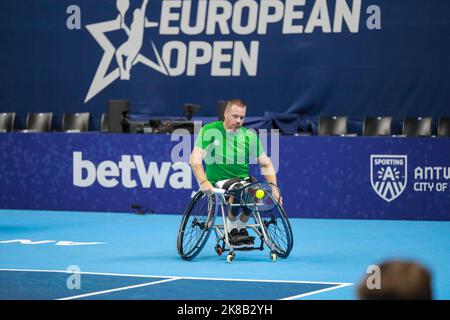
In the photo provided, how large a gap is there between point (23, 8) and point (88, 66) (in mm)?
1804

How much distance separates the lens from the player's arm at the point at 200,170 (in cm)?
884

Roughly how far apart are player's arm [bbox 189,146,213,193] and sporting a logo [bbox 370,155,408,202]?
4489 mm

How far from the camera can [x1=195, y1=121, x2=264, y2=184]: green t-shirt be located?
9.27m

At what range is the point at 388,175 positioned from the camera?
13.1 m

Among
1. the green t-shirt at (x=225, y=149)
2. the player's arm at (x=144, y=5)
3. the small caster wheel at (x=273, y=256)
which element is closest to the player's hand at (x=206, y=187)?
the green t-shirt at (x=225, y=149)

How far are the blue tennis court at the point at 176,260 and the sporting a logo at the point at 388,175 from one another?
51 centimetres

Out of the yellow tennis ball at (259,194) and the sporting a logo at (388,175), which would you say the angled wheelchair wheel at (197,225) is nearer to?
the yellow tennis ball at (259,194)

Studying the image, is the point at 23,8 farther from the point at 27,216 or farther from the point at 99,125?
the point at 27,216

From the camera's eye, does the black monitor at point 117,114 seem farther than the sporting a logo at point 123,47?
No

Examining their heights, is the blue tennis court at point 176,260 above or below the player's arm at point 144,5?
below

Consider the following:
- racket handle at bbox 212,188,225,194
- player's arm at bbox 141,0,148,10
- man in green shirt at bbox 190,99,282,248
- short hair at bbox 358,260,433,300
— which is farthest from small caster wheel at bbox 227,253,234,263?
player's arm at bbox 141,0,148,10

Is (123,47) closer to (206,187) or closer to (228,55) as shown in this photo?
(228,55)

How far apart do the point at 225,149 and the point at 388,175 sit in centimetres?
445

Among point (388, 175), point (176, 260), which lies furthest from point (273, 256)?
point (388, 175)
